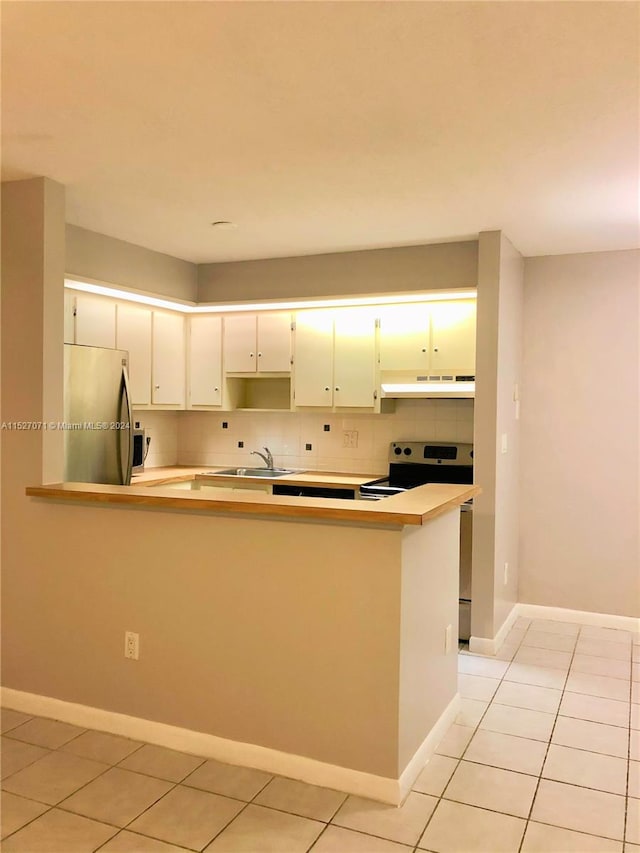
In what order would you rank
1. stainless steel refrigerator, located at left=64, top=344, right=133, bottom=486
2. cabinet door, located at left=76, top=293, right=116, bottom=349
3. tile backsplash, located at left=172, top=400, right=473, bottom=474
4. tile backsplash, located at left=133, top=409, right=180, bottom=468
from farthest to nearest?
tile backsplash, located at left=133, top=409, right=180, bottom=468
tile backsplash, located at left=172, top=400, right=473, bottom=474
cabinet door, located at left=76, top=293, right=116, bottom=349
stainless steel refrigerator, located at left=64, top=344, right=133, bottom=486

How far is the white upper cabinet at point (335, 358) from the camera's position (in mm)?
5027

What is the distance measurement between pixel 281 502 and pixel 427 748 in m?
1.17

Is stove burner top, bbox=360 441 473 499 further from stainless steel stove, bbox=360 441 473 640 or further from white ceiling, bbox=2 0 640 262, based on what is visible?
white ceiling, bbox=2 0 640 262

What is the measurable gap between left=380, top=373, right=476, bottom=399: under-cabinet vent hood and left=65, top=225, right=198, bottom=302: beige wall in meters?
1.60

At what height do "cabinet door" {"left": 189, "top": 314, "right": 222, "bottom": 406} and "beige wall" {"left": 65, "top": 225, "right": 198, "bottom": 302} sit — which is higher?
"beige wall" {"left": 65, "top": 225, "right": 198, "bottom": 302}

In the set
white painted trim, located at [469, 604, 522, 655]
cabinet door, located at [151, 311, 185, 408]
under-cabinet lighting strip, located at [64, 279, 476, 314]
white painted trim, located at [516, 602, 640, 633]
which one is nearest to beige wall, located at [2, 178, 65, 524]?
under-cabinet lighting strip, located at [64, 279, 476, 314]

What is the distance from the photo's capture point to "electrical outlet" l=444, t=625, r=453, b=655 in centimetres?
315

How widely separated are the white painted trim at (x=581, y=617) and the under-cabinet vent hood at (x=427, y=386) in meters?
1.58

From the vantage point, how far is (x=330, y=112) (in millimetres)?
2555

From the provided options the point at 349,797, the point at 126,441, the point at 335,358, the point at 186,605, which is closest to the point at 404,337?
the point at 335,358

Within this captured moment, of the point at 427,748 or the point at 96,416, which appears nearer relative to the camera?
the point at 427,748

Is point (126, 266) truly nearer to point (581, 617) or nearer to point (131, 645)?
point (131, 645)

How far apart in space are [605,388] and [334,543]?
287cm

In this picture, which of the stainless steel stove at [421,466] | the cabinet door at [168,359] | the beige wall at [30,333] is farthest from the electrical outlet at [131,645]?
the cabinet door at [168,359]
